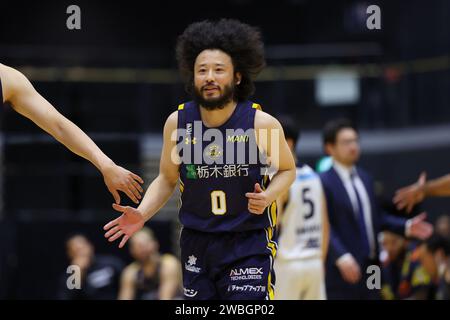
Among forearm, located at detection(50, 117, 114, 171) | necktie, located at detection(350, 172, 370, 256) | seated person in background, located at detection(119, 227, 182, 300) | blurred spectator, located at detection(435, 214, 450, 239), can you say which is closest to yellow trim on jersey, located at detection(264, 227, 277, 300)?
forearm, located at detection(50, 117, 114, 171)

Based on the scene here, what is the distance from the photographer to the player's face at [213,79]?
562cm

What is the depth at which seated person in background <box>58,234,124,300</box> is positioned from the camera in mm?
10602

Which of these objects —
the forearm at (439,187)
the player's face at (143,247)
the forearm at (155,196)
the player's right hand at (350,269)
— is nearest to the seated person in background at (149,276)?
the player's face at (143,247)

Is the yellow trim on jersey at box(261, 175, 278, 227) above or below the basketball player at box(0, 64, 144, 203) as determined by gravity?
below

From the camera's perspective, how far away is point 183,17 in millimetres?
16922

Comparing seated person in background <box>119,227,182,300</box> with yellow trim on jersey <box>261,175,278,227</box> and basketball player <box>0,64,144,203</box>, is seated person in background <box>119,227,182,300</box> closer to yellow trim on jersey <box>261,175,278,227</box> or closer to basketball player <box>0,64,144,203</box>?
yellow trim on jersey <box>261,175,278,227</box>

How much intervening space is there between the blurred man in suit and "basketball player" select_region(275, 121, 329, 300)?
23 cm

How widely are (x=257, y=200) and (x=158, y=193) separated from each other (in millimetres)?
774

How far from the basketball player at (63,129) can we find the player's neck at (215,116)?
0.67 meters

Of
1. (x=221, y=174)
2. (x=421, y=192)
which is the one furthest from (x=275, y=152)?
(x=421, y=192)

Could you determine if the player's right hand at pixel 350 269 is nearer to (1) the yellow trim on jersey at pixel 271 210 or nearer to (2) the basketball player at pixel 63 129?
Result: (1) the yellow trim on jersey at pixel 271 210

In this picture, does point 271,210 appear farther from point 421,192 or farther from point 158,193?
point 421,192

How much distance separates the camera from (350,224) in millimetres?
8172
